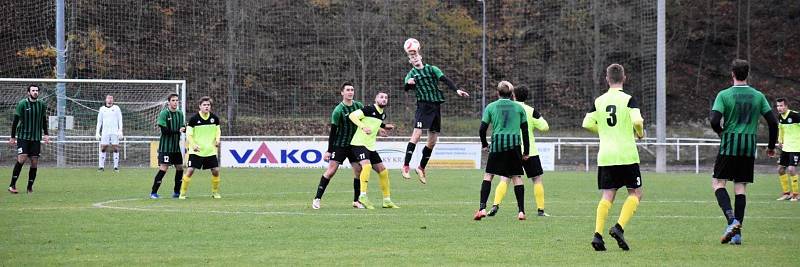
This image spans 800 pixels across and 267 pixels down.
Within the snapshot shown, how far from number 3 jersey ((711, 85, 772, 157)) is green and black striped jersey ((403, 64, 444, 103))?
20.5ft

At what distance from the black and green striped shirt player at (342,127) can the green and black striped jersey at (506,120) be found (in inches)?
119

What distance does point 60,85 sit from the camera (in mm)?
33250

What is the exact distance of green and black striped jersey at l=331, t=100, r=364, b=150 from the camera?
56.4 ft

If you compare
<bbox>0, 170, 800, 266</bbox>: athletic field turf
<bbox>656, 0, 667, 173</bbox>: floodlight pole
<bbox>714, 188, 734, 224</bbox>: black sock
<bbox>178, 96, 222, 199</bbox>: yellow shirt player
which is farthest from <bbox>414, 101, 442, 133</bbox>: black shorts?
<bbox>656, 0, 667, 173</bbox>: floodlight pole

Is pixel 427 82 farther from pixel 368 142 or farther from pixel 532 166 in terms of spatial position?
pixel 532 166

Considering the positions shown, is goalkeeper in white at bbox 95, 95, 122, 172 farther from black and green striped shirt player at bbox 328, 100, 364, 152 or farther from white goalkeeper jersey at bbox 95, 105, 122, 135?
black and green striped shirt player at bbox 328, 100, 364, 152

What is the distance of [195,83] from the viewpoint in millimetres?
42438

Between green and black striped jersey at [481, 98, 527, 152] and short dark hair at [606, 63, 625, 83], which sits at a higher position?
short dark hair at [606, 63, 625, 83]

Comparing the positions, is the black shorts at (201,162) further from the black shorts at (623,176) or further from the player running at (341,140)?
the black shorts at (623,176)

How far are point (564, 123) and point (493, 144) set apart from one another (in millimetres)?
30506

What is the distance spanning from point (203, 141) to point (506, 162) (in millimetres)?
7105

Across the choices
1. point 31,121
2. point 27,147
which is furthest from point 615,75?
point 27,147

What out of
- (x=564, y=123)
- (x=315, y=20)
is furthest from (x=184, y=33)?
(x=564, y=123)

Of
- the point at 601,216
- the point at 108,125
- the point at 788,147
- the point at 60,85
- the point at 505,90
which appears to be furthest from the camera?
the point at 60,85
